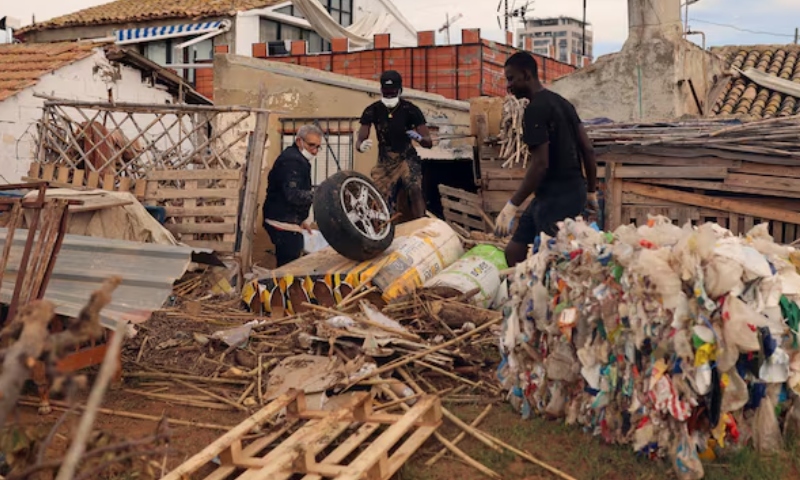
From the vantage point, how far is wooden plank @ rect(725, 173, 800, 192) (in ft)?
31.9

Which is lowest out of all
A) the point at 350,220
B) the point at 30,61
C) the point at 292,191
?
the point at 350,220

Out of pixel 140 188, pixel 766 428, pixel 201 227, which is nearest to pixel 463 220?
pixel 201 227

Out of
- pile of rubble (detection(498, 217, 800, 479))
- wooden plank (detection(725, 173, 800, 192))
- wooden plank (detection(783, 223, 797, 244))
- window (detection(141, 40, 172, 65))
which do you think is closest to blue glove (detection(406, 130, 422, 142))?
wooden plank (detection(725, 173, 800, 192))

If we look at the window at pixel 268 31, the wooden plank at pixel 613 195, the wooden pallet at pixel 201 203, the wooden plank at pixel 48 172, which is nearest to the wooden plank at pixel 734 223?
the wooden plank at pixel 613 195

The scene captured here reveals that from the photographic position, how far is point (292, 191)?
9.66 m

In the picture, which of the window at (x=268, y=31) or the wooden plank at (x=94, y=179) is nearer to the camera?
the wooden plank at (x=94, y=179)

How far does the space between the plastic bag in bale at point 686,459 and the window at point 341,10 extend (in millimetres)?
31720

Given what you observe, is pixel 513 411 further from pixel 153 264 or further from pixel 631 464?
pixel 153 264

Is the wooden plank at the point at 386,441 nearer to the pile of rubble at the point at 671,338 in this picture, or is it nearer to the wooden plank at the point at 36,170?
the pile of rubble at the point at 671,338

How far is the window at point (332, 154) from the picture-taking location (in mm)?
13859

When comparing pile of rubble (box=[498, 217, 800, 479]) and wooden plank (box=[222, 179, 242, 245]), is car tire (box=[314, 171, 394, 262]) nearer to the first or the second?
wooden plank (box=[222, 179, 242, 245])

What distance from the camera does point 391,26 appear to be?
117ft

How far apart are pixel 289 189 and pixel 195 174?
1335 mm

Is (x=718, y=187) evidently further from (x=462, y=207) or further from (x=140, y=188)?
(x=140, y=188)
